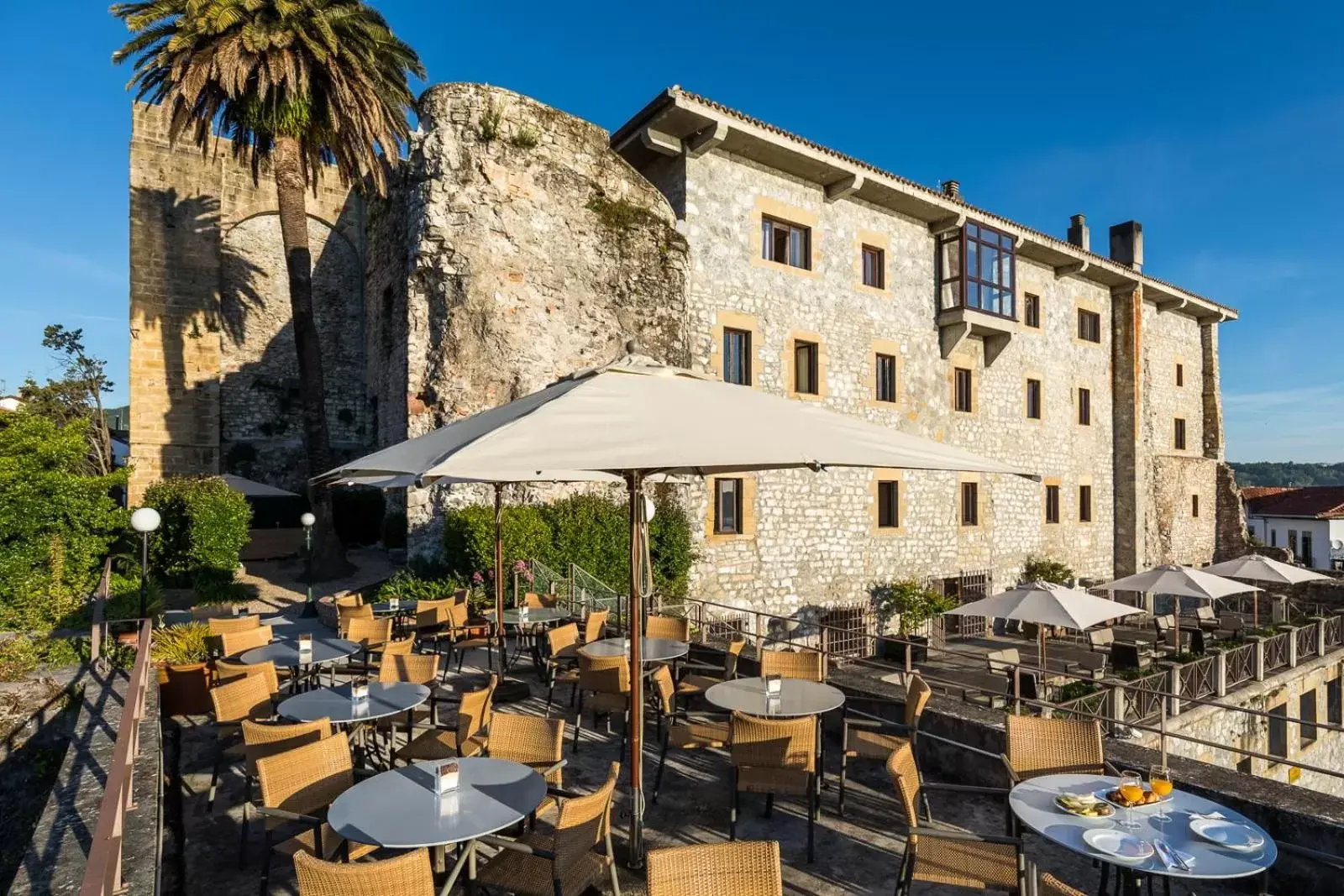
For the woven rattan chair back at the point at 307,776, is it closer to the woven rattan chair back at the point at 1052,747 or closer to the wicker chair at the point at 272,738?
the wicker chair at the point at 272,738

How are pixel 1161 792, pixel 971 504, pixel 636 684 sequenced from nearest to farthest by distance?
pixel 1161 792
pixel 636 684
pixel 971 504

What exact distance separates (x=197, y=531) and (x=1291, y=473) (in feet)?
477

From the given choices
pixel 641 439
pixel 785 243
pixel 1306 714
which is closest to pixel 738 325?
pixel 785 243

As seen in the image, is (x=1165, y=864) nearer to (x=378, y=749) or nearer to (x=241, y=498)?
(x=378, y=749)

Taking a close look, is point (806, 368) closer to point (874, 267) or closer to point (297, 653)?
point (874, 267)

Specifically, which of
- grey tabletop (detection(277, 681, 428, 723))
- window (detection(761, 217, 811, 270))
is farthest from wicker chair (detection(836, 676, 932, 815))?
window (detection(761, 217, 811, 270))

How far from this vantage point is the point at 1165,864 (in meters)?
2.88

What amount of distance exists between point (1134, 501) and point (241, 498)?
26.2 metres

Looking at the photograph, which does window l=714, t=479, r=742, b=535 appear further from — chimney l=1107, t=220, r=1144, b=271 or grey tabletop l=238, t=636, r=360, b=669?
chimney l=1107, t=220, r=1144, b=271

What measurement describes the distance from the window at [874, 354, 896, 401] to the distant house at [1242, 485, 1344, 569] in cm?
3548

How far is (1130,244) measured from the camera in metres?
25.0

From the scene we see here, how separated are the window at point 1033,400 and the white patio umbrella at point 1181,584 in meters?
7.71

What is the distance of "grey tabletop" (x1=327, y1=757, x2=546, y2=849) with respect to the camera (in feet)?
10.2

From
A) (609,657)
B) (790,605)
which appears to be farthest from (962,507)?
(609,657)
